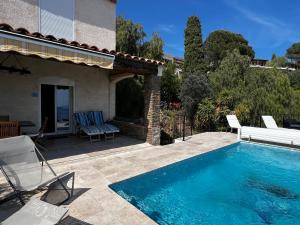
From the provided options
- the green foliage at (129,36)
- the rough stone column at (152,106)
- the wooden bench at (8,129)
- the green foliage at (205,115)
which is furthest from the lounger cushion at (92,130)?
the green foliage at (129,36)

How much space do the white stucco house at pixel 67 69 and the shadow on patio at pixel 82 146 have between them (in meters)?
1.21

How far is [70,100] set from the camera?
15133 mm

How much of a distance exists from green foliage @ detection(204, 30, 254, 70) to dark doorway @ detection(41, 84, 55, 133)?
1588 inches

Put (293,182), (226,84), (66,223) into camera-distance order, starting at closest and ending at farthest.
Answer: (66,223)
(293,182)
(226,84)

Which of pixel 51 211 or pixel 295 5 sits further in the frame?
pixel 295 5

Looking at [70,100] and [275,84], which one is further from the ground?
[275,84]

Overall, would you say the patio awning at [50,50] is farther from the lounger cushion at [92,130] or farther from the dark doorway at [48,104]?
the dark doorway at [48,104]

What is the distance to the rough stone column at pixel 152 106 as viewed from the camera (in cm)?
1281

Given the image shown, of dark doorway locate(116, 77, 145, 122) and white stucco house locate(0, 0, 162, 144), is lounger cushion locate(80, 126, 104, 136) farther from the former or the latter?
dark doorway locate(116, 77, 145, 122)

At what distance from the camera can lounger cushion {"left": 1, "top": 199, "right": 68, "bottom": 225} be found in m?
4.20

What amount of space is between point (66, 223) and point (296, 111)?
A: 21.1 m

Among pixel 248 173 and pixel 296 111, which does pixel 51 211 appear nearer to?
pixel 248 173

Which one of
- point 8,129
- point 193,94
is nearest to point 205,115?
point 193,94

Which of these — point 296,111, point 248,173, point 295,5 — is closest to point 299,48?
point 295,5
